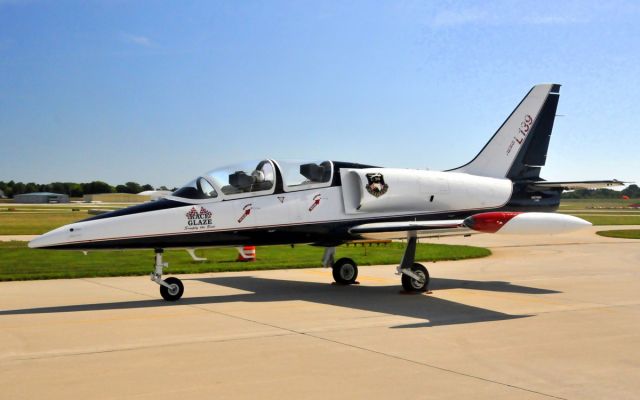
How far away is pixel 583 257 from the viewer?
23297 millimetres

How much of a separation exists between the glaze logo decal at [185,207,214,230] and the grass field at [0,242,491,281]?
592cm

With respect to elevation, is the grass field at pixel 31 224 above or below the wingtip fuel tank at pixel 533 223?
below

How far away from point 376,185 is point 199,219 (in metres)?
4.02

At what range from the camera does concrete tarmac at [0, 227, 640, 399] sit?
6.77m

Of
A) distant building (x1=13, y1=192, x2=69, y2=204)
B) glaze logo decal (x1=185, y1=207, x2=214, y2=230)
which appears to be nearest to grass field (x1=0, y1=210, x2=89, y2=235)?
glaze logo decal (x1=185, y1=207, x2=214, y2=230)

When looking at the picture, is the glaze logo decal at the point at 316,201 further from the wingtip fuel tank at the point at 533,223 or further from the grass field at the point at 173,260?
the grass field at the point at 173,260

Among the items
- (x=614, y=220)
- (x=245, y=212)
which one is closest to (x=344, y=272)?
(x=245, y=212)

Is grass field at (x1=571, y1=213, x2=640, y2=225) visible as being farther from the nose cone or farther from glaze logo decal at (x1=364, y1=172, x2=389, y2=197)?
the nose cone

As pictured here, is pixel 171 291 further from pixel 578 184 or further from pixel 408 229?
pixel 578 184

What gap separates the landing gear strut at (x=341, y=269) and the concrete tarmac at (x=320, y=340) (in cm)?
44

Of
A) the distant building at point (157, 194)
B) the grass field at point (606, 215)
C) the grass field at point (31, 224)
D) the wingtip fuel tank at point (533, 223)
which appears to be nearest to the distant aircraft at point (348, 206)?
the wingtip fuel tank at point (533, 223)

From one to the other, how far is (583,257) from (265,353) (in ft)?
58.7

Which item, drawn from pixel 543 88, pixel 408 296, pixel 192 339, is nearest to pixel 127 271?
pixel 408 296

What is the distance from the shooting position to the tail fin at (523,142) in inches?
683
